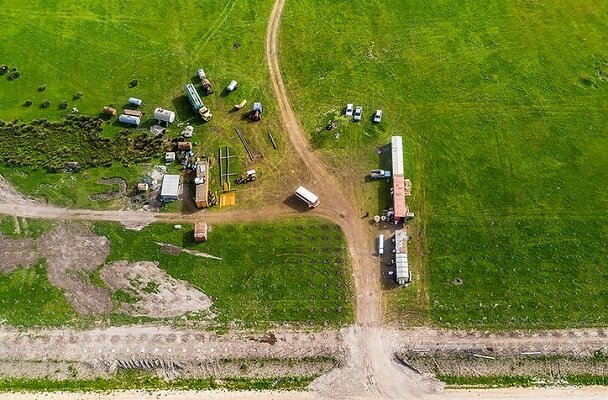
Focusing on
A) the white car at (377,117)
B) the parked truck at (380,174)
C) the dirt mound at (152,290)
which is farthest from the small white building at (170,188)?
the white car at (377,117)

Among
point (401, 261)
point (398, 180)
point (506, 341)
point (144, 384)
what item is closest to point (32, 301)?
point (144, 384)

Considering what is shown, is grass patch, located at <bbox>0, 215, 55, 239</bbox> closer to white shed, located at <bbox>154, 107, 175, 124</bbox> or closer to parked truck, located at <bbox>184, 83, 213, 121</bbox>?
white shed, located at <bbox>154, 107, 175, 124</bbox>

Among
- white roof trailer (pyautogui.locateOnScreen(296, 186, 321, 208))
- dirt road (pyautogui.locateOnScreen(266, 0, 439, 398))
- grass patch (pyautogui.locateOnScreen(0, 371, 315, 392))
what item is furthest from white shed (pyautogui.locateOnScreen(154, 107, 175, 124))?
grass patch (pyautogui.locateOnScreen(0, 371, 315, 392))

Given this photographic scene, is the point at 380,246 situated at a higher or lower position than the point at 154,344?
higher

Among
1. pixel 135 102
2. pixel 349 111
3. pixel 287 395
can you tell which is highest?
pixel 135 102

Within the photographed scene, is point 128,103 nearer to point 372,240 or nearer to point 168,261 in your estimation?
point 168,261

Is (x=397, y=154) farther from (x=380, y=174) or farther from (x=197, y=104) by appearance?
(x=197, y=104)
